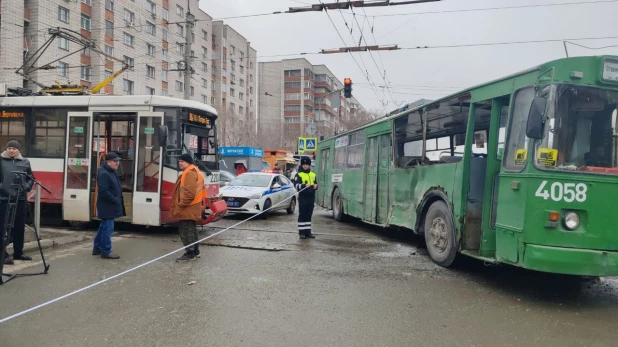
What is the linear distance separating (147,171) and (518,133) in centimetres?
728

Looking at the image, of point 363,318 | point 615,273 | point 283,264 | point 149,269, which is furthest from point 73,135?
point 615,273

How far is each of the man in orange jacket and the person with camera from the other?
6.87 feet

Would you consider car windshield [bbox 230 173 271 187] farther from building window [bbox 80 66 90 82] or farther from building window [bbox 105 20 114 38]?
building window [bbox 105 20 114 38]

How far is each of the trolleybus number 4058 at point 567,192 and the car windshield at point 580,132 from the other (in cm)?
19

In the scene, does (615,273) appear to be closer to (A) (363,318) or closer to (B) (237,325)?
(A) (363,318)

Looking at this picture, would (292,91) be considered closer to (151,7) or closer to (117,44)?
(151,7)

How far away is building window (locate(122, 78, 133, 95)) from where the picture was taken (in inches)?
1615

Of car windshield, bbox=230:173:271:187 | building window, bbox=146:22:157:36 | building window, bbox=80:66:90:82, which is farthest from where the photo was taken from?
building window, bbox=146:22:157:36

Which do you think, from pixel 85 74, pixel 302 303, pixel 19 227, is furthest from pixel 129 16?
pixel 302 303

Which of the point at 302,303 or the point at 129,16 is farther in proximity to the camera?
the point at 129,16

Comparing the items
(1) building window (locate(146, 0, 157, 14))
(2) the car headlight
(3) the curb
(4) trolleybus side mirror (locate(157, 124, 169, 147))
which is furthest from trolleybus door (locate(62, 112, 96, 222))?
(1) building window (locate(146, 0, 157, 14))

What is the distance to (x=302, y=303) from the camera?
4.99m

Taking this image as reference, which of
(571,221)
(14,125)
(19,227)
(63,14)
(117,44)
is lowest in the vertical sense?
(19,227)

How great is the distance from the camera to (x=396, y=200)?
8906 mm
